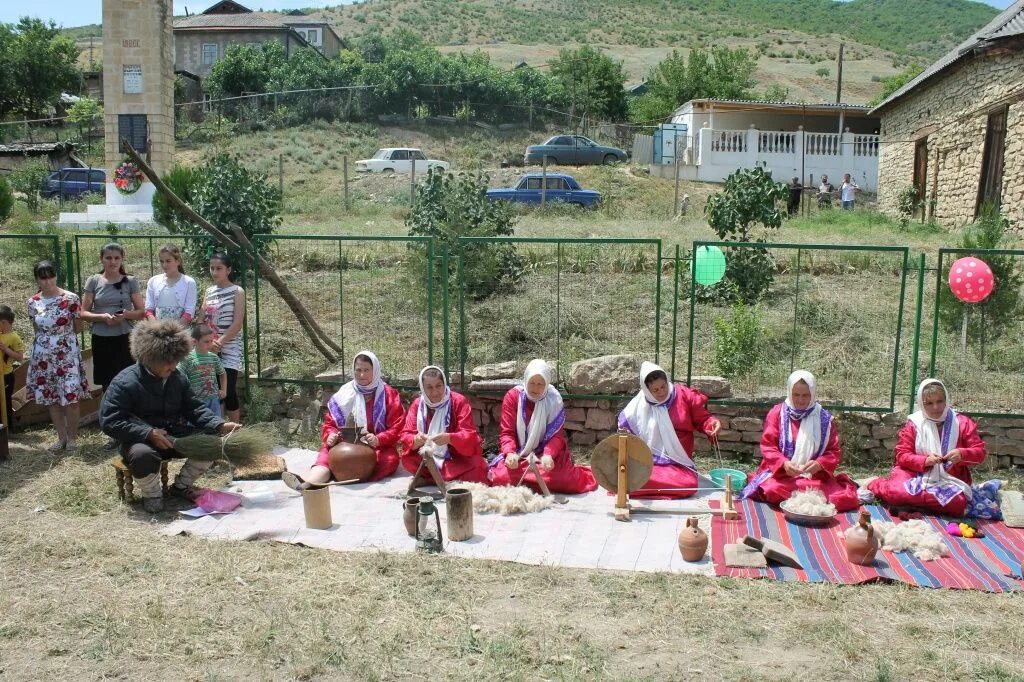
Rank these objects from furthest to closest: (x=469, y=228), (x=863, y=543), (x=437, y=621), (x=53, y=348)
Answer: (x=469, y=228) < (x=53, y=348) < (x=863, y=543) < (x=437, y=621)

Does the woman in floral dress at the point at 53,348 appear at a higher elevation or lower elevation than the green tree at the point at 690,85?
lower

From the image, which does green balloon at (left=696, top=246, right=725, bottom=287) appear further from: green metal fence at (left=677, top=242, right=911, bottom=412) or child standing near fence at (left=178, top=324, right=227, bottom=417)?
child standing near fence at (left=178, top=324, right=227, bottom=417)

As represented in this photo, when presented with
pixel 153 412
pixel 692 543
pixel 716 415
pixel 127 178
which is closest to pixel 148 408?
pixel 153 412

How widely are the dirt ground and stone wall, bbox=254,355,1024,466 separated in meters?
2.56

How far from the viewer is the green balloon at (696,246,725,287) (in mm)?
7566

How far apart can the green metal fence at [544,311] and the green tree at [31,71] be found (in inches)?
1509

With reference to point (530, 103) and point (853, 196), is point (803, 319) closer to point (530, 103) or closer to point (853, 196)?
point (853, 196)

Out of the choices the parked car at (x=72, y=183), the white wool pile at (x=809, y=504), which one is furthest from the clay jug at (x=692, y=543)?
the parked car at (x=72, y=183)

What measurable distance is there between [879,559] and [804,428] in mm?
1238

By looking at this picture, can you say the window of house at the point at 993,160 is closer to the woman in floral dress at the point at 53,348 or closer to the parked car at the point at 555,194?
the parked car at the point at 555,194

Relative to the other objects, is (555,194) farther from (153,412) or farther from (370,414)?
(153,412)

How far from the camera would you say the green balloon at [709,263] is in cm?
757

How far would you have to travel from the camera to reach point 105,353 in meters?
7.53

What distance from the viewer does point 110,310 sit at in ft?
24.3
